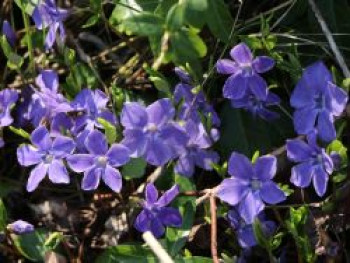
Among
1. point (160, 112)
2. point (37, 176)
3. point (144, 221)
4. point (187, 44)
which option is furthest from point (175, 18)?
point (37, 176)

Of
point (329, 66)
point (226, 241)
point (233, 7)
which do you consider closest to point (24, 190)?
point (226, 241)

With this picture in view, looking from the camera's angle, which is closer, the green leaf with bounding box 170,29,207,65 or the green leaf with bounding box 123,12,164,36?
the green leaf with bounding box 170,29,207,65

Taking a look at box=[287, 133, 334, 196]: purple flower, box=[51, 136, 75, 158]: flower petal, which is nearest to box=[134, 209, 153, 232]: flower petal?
box=[51, 136, 75, 158]: flower petal

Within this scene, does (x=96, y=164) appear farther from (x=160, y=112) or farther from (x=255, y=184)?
(x=255, y=184)

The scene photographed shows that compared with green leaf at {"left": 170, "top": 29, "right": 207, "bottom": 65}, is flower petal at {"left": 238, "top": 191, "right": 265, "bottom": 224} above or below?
below

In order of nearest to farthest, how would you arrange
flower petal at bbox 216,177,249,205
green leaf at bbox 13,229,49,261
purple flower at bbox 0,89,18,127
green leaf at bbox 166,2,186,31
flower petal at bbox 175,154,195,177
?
green leaf at bbox 166,2,186,31 → flower petal at bbox 216,177,249,205 → flower petal at bbox 175,154,195,177 → green leaf at bbox 13,229,49,261 → purple flower at bbox 0,89,18,127

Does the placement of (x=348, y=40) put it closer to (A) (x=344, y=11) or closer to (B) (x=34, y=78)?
(A) (x=344, y=11)

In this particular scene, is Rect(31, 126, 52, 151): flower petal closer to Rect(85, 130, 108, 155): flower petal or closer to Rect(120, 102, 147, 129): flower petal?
Rect(85, 130, 108, 155): flower petal
